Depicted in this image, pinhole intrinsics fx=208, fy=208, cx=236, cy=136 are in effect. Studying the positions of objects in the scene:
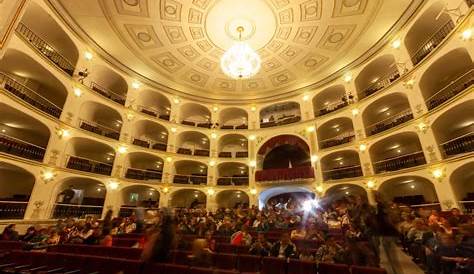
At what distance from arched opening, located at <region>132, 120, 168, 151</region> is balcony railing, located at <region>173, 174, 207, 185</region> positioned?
2.69 m

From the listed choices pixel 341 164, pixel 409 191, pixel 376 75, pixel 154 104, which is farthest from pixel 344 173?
pixel 154 104

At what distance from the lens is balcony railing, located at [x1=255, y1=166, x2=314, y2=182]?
15.8m

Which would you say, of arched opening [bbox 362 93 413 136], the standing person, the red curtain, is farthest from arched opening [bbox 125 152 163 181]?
arched opening [bbox 362 93 413 136]

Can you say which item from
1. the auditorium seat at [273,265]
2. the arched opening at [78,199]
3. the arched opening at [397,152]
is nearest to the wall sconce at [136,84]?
the arched opening at [78,199]

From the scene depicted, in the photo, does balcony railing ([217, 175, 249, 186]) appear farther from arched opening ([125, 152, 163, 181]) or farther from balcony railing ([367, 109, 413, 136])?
balcony railing ([367, 109, 413, 136])

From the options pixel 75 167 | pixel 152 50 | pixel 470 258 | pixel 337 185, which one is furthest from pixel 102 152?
pixel 470 258

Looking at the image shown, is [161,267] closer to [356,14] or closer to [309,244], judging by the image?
[309,244]

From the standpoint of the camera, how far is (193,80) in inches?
691

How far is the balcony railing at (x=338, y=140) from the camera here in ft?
51.2

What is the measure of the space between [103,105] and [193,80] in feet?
22.6

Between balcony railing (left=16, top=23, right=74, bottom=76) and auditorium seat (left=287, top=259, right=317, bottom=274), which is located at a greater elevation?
balcony railing (left=16, top=23, right=74, bottom=76)

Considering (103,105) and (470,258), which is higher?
(103,105)

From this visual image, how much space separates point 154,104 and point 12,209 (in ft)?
40.1

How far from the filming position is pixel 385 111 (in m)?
15.2
